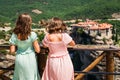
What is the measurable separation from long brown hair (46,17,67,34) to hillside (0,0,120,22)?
13610 cm

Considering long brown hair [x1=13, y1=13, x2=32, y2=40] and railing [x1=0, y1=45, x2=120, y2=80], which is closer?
long brown hair [x1=13, y1=13, x2=32, y2=40]

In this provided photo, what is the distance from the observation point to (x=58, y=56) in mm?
5387

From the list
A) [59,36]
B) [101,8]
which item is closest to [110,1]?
[101,8]

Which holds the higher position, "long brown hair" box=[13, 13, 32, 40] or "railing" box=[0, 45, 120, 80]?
"long brown hair" box=[13, 13, 32, 40]

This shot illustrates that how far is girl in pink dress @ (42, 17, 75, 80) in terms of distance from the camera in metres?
5.35

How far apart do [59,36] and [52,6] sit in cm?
17648

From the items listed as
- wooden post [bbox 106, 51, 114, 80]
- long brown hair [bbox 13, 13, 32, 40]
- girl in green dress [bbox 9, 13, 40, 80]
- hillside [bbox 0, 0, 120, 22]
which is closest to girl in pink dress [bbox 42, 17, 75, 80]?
girl in green dress [bbox 9, 13, 40, 80]

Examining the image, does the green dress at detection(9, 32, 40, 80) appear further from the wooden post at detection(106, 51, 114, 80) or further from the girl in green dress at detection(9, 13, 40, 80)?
the wooden post at detection(106, 51, 114, 80)

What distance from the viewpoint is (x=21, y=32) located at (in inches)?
211

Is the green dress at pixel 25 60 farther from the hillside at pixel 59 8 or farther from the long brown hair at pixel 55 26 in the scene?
the hillside at pixel 59 8

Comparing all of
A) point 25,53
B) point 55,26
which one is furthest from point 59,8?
point 55,26

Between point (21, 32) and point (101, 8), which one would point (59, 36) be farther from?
point (101, 8)

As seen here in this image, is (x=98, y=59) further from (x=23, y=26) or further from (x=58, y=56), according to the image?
(x=23, y=26)

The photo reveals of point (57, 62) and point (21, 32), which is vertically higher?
point (21, 32)
